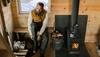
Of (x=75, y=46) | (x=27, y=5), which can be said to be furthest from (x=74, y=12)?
(x=27, y=5)

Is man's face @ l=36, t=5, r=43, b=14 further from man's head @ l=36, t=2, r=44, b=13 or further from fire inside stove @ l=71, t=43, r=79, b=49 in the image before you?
fire inside stove @ l=71, t=43, r=79, b=49

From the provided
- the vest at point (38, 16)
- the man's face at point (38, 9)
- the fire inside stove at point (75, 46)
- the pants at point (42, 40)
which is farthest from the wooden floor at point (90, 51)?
the man's face at point (38, 9)

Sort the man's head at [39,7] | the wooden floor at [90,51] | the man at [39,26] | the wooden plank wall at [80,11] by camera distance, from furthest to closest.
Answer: the wooden plank wall at [80,11] < the wooden floor at [90,51] < the man at [39,26] < the man's head at [39,7]

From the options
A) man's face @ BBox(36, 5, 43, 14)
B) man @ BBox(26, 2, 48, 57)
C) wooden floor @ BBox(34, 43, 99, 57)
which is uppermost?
man's face @ BBox(36, 5, 43, 14)

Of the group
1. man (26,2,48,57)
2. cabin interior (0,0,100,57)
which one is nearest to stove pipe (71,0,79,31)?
cabin interior (0,0,100,57)

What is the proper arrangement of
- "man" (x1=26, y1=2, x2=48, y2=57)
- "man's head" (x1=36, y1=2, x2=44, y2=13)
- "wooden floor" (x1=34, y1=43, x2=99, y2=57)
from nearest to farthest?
"man's head" (x1=36, y1=2, x2=44, y2=13), "man" (x1=26, y1=2, x2=48, y2=57), "wooden floor" (x1=34, y1=43, x2=99, y2=57)

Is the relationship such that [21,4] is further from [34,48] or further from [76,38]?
[76,38]

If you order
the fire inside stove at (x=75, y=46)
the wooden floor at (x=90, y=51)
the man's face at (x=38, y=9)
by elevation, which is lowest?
the wooden floor at (x=90, y=51)

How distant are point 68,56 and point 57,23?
0.93m

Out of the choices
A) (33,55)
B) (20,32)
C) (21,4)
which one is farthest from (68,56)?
(21,4)

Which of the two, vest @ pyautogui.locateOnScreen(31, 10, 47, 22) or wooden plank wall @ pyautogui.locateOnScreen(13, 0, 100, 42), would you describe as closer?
vest @ pyautogui.locateOnScreen(31, 10, 47, 22)

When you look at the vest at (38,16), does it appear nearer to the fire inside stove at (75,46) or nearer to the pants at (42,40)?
the pants at (42,40)

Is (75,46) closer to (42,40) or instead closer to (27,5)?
(42,40)

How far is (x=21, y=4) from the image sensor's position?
393 cm
